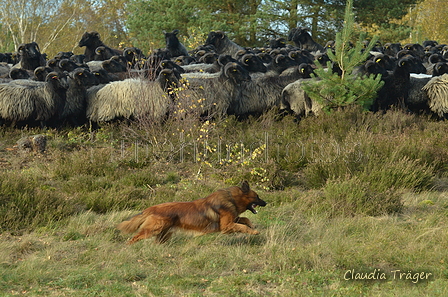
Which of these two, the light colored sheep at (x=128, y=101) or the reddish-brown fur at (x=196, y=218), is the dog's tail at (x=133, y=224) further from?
the light colored sheep at (x=128, y=101)

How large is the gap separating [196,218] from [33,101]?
23.4 feet

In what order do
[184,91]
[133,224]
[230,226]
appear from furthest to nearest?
[184,91] → [133,224] → [230,226]

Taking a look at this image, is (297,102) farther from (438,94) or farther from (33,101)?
(33,101)

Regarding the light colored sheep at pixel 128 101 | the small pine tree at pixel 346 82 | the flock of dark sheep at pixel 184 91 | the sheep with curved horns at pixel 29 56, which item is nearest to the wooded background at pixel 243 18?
the sheep with curved horns at pixel 29 56

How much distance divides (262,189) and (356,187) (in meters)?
1.64

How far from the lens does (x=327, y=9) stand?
2652 centimetres

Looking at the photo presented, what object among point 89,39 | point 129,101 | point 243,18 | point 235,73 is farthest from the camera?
point 243,18

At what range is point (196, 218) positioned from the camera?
5.83m

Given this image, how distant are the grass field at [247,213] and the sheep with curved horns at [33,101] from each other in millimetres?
376

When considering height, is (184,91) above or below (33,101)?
above

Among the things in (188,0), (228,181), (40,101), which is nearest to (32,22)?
(188,0)

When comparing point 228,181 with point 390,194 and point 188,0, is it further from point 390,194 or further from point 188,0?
point 188,0

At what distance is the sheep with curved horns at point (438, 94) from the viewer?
41.6 feet

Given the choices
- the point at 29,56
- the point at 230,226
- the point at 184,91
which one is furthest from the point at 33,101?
the point at 230,226
